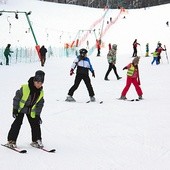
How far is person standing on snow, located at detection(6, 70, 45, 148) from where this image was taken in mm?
5277

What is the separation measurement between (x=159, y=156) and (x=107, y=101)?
5290 mm

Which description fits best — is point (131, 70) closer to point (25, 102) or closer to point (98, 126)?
point (98, 126)

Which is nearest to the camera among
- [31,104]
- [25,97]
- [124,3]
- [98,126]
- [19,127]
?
[25,97]

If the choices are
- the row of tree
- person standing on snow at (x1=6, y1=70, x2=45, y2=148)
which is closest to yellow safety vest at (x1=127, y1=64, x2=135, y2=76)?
person standing on snow at (x1=6, y1=70, x2=45, y2=148)

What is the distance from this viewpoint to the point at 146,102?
1048 centimetres

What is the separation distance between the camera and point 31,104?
5.45 meters

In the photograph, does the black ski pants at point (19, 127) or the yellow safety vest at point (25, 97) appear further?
the black ski pants at point (19, 127)

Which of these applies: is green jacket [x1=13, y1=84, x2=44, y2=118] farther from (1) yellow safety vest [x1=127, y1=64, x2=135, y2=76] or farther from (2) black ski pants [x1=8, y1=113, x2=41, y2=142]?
(1) yellow safety vest [x1=127, y1=64, x2=135, y2=76]

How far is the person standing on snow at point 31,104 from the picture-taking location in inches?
208

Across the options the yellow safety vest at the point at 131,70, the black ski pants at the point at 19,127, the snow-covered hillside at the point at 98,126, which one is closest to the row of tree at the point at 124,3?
the snow-covered hillside at the point at 98,126

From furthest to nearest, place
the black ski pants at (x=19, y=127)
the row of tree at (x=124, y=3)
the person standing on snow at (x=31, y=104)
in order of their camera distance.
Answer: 1. the row of tree at (x=124, y=3)
2. the black ski pants at (x=19, y=127)
3. the person standing on snow at (x=31, y=104)

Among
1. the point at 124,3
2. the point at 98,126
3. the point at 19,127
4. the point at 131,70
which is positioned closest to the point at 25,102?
the point at 19,127

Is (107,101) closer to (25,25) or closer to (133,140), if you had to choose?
(133,140)

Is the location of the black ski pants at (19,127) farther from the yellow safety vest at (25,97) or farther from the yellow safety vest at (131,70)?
the yellow safety vest at (131,70)
